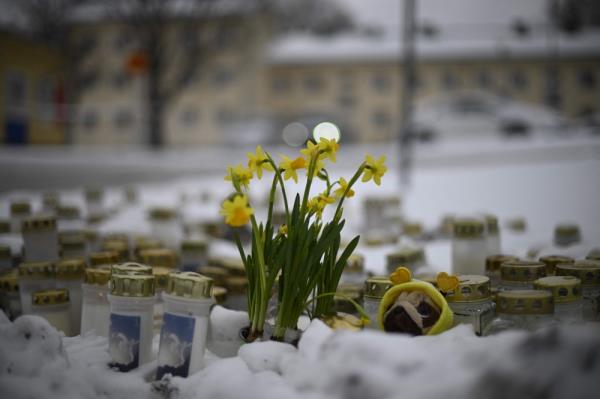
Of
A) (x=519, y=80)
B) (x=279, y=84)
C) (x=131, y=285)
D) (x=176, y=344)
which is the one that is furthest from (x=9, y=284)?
(x=279, y=84)

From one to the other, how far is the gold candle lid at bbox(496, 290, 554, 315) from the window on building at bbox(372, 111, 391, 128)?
72.8ft

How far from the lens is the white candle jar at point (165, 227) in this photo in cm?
261

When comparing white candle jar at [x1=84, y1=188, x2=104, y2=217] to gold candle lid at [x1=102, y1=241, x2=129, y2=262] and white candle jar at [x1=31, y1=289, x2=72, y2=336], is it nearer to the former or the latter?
gold candle lid at [x1=102, y1=241, x2=129, y2=262]

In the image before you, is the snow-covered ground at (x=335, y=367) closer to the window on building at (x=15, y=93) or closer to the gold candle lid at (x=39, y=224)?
the gold candle lid at (x=39, y=224)

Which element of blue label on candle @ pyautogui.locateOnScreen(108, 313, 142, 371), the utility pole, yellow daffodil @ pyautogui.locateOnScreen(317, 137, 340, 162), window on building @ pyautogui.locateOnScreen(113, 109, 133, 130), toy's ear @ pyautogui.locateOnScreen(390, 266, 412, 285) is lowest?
blue label on candle @ pyautogui.locateOnScreen(108, 313, 142, 371)

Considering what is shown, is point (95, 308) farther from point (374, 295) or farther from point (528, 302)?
point (528, 302)

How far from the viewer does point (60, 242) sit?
2.14m

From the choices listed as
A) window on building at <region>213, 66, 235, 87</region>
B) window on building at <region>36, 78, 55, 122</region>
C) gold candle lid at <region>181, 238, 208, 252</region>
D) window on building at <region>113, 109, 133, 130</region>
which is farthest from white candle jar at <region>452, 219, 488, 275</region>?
window on building at <region>113, 109, 133, 130</region>

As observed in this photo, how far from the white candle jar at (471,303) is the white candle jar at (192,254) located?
41.9 inches

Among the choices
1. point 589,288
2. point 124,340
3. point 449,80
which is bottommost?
point 124,340

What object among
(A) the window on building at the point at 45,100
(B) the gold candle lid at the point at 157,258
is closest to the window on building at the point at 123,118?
(A) the window on building at the point at 45,100

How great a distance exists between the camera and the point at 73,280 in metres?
1.69

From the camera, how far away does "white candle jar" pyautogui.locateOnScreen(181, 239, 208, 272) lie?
2137 millimetres

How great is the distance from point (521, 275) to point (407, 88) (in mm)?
4310
